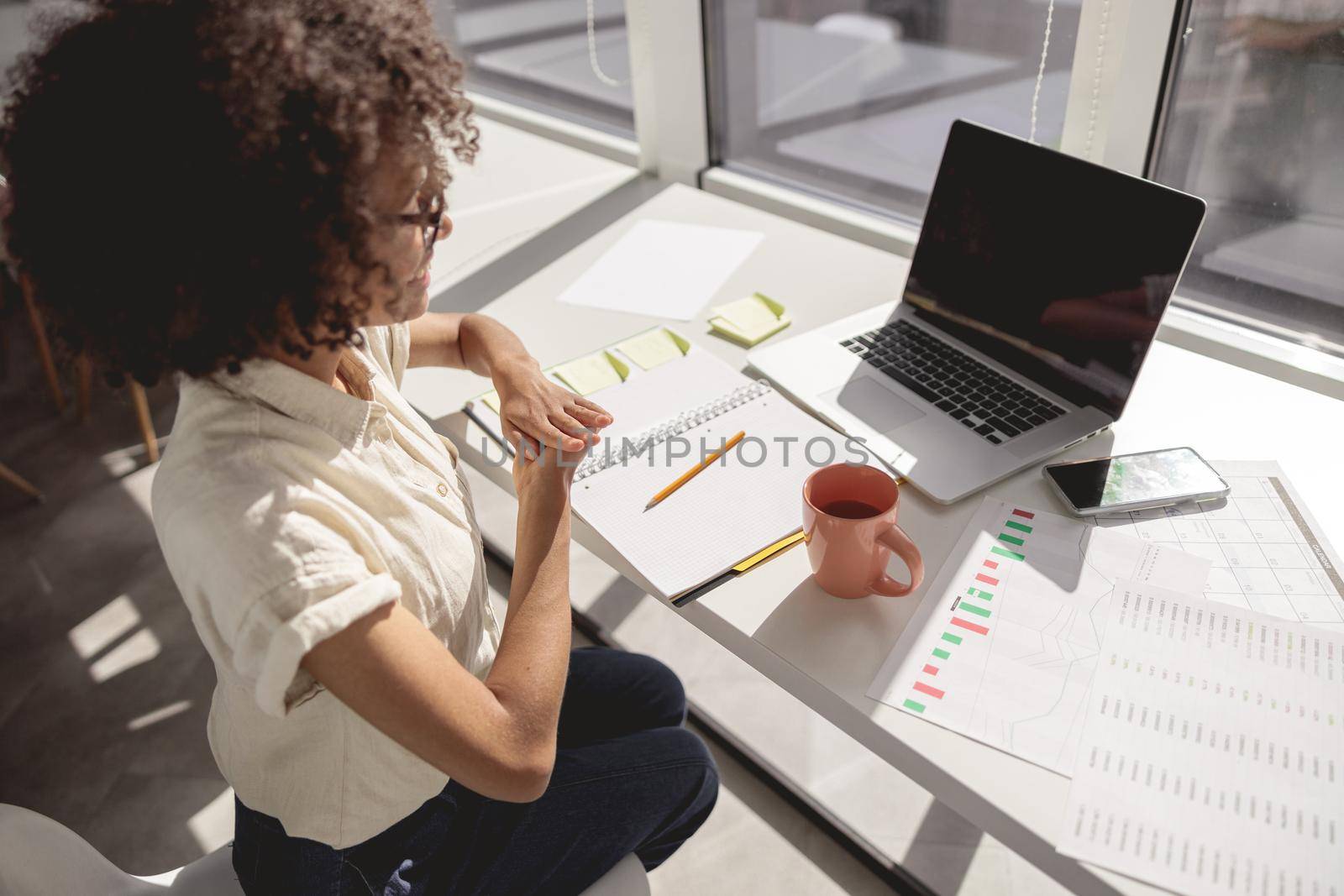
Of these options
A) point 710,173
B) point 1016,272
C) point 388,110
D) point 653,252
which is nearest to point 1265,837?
point 1016,272

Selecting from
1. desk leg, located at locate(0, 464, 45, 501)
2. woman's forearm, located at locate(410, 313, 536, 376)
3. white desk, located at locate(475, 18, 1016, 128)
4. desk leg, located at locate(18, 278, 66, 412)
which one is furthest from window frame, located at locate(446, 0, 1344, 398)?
desk leg, located at locate(18, 278, 66, 412)

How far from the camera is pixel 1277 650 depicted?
2.41ft

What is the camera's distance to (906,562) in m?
0.78

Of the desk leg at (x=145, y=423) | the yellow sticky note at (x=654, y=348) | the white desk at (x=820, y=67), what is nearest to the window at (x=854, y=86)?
the white desk at (x=820, y=67)

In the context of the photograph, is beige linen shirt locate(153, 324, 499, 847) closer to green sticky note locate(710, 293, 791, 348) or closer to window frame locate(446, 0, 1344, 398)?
green sticky note locate(710, 293, 791, 348)

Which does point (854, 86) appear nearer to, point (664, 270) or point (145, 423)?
point (664, 270)

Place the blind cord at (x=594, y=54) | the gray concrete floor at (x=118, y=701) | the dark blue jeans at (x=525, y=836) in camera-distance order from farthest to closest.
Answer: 1. the blind cord at (x=594, y=54)
2. the gray concrete floor at (x=118, y=701)
3. the dark blue jeans at (x=525, y=836)

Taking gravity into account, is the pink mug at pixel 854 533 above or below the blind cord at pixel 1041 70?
below

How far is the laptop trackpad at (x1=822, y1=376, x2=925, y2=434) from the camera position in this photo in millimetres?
1020

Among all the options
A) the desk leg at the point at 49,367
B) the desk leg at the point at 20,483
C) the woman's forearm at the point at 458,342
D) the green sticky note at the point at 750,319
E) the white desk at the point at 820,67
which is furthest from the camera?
the desk leg at the point at 49,367

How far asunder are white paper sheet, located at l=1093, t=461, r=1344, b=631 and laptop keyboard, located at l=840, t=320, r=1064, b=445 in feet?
0.53

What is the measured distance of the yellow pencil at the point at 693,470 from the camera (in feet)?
3.05

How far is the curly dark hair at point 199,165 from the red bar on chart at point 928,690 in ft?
1.69

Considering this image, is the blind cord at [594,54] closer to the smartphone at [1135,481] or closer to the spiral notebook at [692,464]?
the spiral notebook at [692,464]
